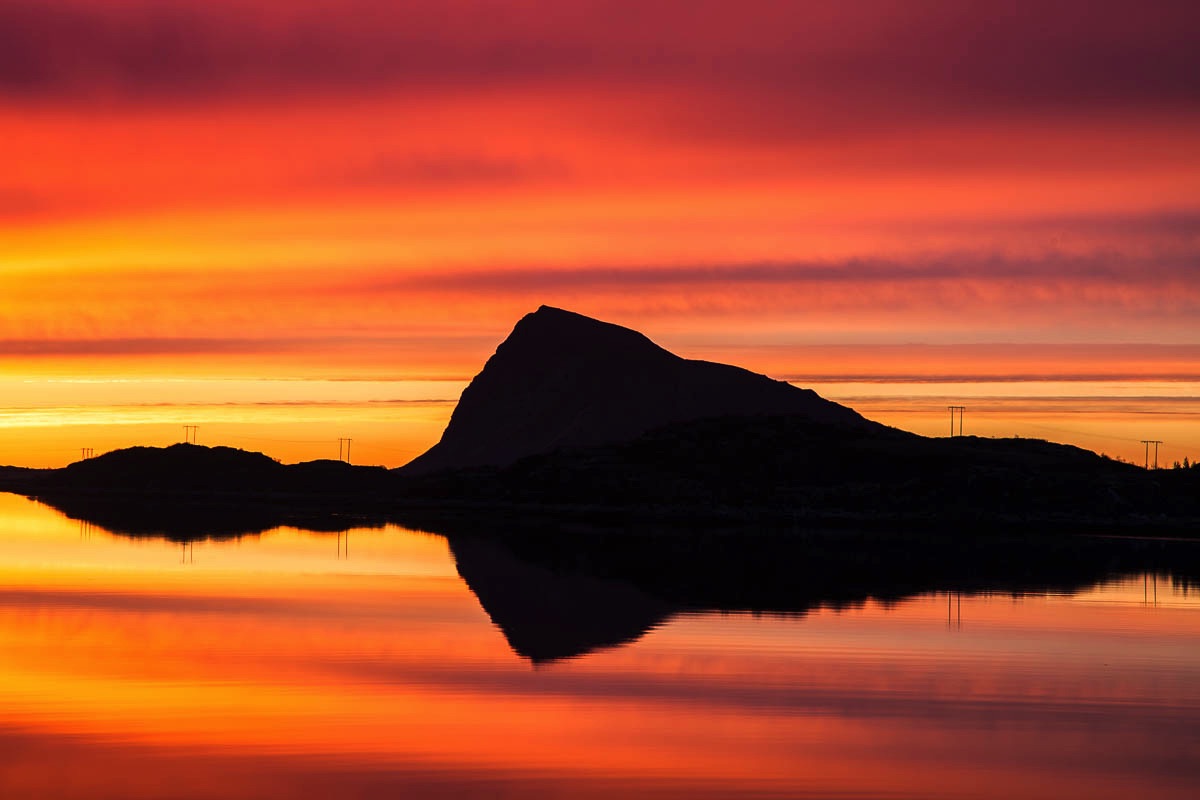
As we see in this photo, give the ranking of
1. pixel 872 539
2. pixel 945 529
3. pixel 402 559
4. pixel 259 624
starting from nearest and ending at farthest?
pixel 259 624, pixel 402 559, pixel 872 539, pixel 945 529

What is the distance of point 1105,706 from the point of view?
2717 cm

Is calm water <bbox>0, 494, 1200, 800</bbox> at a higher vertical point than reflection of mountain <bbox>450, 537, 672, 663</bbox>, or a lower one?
lower

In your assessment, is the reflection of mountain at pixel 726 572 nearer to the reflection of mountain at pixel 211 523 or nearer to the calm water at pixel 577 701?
the calm water at pixel 577 701

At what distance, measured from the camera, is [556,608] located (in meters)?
44.4

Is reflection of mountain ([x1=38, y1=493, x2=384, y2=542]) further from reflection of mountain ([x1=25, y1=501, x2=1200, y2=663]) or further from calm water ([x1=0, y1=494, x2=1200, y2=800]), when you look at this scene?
calm water ([x1=0, y1=494, x2=1200, y2=800])

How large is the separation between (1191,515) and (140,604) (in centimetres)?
13492

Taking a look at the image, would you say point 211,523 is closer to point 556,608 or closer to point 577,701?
point 556,608

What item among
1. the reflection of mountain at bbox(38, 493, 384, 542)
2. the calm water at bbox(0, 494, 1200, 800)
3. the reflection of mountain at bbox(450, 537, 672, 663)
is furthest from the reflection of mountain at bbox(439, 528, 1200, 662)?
the reflection of mountain at bbox(38, 493, 384, 542)

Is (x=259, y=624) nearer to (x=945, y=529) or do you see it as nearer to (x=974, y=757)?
(x=974, y=757)

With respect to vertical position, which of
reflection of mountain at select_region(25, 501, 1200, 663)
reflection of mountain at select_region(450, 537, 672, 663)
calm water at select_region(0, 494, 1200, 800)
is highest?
reflection of mountain at select_region(25, 501, 1200, 663)

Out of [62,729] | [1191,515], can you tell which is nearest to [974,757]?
[62,729]

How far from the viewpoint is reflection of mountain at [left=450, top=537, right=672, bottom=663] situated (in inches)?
1409

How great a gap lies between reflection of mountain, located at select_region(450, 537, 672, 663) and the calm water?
44 cm

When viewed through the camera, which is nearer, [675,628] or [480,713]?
[480,713]
